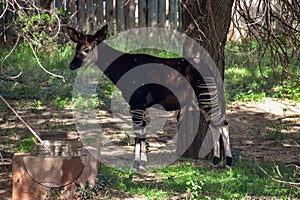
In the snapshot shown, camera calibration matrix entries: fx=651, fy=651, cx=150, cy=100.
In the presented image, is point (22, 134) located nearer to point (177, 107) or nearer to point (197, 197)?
point (177, 107)

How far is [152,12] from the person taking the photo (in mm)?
14266

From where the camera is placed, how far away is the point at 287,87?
36.6 feet

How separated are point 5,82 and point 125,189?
559 centimetres

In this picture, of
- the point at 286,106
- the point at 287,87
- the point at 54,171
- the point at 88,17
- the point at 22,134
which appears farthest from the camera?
the point at 88,17

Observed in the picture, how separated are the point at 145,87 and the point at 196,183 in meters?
1.75

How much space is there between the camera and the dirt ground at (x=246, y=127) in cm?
790

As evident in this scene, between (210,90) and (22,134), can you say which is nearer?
(210,90)

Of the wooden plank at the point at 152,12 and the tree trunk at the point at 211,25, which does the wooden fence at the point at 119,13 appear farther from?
the tree trunk at the point at 211,25

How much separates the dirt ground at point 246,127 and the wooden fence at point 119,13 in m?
4.19

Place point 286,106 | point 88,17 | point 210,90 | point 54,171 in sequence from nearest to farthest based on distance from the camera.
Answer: point 54,171 < point 210,90 < point 286,106 < point 88,17

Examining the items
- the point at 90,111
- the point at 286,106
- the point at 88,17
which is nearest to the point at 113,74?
the point at 90,111

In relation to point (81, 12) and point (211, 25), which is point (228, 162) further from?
point (81, 12)

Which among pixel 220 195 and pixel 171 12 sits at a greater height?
pixel 171 12

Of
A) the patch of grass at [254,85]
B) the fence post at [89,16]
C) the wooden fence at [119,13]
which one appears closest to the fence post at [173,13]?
the wooden fence at [119,13]
